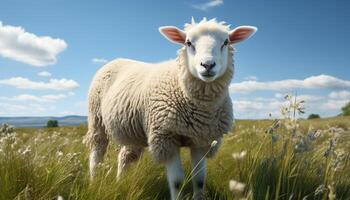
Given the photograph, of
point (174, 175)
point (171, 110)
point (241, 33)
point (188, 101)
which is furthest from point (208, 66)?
point (174, 175)

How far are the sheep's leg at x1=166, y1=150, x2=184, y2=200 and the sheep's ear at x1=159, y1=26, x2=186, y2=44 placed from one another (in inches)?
56.9

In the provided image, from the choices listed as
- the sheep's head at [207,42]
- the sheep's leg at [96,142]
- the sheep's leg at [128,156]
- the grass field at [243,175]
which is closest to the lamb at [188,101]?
the sheep's head at [207,42]

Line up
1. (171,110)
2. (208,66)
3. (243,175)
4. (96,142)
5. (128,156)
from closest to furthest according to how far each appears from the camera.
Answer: (243,175) → (208,66) → (171,110) → (128,156) → (96,142)

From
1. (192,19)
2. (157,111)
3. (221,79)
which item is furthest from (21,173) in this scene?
(192,19)

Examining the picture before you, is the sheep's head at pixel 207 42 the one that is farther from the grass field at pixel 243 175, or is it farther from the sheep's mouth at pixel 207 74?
the grass field at pixel 243 175

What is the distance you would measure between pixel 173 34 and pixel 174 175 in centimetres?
179

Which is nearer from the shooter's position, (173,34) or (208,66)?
(208,66)

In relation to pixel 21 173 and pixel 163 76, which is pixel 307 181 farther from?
pixel 21 173

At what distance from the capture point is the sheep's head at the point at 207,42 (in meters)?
4.37

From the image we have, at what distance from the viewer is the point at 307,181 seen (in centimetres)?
430

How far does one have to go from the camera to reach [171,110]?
477 cm

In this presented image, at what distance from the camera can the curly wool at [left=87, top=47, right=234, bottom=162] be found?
4758 millimetres

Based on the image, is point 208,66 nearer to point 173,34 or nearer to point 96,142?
point 173,34

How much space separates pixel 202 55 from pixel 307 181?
1.76 metres
